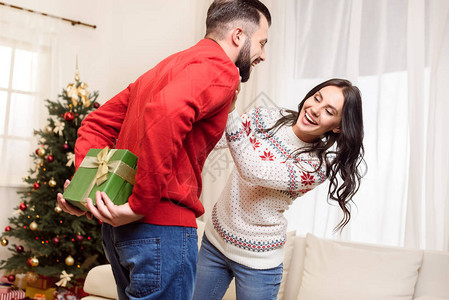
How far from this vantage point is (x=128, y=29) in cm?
510

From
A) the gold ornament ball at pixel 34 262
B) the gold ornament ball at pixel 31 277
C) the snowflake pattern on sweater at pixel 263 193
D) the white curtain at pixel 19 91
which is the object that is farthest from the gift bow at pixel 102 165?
the white curtain at pixel 19 91

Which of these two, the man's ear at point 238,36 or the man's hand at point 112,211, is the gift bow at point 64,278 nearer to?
the man's hand at point 112,211

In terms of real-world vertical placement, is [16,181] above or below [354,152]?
below

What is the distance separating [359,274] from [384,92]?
3.98ft

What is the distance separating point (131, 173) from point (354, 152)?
973 mm

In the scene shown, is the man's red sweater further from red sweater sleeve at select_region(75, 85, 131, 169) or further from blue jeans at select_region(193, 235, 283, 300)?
blue jeans at select_region(193, 235, 283, 300)

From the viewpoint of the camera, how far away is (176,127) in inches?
38.6

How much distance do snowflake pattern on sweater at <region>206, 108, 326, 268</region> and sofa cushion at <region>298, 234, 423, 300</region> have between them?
866mm

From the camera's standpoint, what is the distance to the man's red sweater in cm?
99

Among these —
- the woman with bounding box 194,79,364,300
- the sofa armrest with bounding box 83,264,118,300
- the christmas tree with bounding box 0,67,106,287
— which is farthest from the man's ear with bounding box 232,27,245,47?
the christmas tree with bounding box 0,67,106,287

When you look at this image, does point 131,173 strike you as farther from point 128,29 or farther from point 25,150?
point 128,29

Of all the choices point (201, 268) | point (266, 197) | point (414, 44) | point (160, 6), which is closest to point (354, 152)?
point (266, 197)

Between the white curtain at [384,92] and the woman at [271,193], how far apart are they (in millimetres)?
956

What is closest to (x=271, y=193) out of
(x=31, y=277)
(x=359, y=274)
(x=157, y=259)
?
(x=157, y=259)
